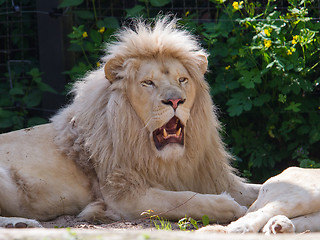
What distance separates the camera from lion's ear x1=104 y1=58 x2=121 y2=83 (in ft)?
13.3

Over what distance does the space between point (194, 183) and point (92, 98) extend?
883mm

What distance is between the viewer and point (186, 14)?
5.75m

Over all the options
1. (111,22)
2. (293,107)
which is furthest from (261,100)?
(111,22)

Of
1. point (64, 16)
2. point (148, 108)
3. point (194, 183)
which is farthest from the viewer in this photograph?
point (64, 16)

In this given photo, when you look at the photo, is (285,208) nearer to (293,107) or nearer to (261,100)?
(293,107)

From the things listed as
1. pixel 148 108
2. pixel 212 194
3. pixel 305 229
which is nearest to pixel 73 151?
pixel 148 108

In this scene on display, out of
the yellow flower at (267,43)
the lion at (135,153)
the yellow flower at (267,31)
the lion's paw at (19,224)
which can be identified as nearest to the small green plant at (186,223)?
the lion at (135,153)

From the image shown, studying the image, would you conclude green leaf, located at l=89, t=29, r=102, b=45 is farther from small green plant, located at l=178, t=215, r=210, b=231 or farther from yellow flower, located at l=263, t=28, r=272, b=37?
small green plant, located at l=178, t=215, r=210, b=231

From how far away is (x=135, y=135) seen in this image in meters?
4.01

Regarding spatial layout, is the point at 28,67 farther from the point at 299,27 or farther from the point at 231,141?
the point at 299,27

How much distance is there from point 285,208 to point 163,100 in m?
0.99

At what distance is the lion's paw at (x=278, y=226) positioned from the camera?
3.09 metres

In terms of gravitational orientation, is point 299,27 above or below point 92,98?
above

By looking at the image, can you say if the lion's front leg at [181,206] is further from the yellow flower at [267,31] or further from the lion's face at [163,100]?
the yellow flower at [267,31]
